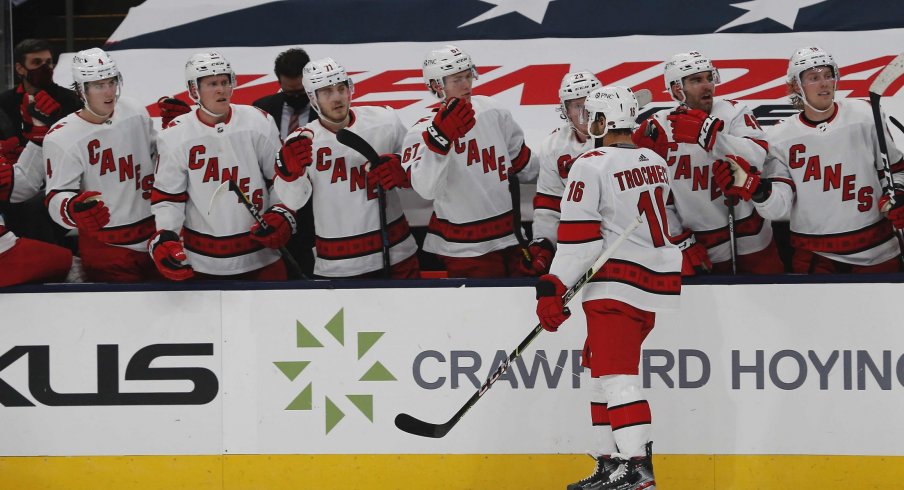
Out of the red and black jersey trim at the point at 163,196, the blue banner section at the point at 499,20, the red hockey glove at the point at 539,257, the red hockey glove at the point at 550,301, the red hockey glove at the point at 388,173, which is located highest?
the blue banner section at the point at 499,20

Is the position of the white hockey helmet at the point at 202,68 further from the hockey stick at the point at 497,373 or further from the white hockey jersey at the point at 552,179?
the hockey stick at the point at 497,373

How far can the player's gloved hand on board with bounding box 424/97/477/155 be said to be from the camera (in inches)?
149

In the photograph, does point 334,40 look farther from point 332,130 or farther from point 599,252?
point 599,252

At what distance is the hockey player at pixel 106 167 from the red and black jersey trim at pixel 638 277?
5.91 ft

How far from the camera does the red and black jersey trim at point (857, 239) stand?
12.9 feet

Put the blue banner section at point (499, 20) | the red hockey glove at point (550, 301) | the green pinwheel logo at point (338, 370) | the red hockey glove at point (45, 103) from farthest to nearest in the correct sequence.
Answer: the blue banner section at point (499, 20), the red hockey glove at point (45, 103), the green pinwheel logo at point (338, 370), the red hockey glove at point (550, 301)

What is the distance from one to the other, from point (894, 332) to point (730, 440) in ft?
1.94

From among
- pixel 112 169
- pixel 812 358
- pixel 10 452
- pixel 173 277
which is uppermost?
pixel 112 169

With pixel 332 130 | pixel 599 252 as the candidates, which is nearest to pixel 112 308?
pixel 332 130

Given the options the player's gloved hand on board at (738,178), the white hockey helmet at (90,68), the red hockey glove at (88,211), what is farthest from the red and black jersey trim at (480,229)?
the white hockey helmet at (90,68)

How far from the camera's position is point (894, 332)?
3.47 m

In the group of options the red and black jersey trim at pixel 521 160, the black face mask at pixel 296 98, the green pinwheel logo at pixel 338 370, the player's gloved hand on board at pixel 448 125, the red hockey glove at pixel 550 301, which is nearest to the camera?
the red hockey glove at pixel 550 301

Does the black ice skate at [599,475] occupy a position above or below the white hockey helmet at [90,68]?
below

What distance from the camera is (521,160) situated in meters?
4.23
